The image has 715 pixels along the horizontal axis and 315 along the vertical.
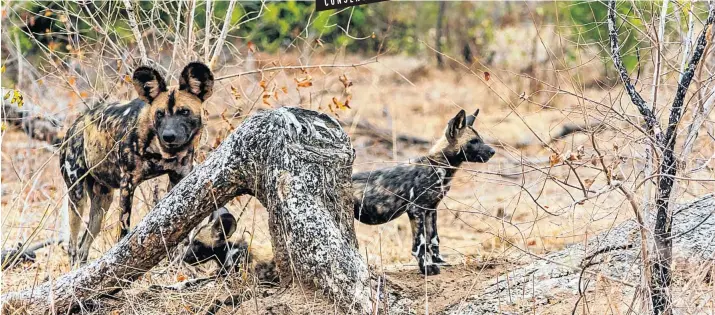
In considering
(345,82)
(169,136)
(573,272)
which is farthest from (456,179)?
(169,136)

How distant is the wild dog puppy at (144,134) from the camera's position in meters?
4.96

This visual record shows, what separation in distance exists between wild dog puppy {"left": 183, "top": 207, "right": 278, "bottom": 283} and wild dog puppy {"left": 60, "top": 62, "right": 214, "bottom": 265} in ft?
0.95

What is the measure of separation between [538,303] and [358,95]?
30.0ft

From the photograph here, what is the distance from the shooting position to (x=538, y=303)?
187 inches

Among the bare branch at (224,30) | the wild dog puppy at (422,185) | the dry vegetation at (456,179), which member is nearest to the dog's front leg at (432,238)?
the wild dog puppy at (422,185)

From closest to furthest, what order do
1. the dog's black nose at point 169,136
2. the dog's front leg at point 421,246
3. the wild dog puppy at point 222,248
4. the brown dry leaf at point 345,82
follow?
the dog's black nose at point 169,136 < the wild dog puppy at point 222,248 < the dog's front leg at point 421,246 < the brown dry leaf at point 345,82

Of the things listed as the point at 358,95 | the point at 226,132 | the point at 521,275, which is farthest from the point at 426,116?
the point at 521,275

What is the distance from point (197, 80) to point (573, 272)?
2025 millimetres

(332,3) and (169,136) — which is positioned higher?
(332,3)

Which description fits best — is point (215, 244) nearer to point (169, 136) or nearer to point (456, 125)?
point (169, 136)

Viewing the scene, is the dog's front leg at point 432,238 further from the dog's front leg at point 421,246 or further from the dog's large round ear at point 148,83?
the dog's large round ear at point 148,83

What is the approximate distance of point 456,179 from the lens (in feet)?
21.9

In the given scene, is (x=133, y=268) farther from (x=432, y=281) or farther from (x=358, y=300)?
(x=432, y=281)

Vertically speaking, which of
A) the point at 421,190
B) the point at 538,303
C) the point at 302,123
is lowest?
the point at 538,303
